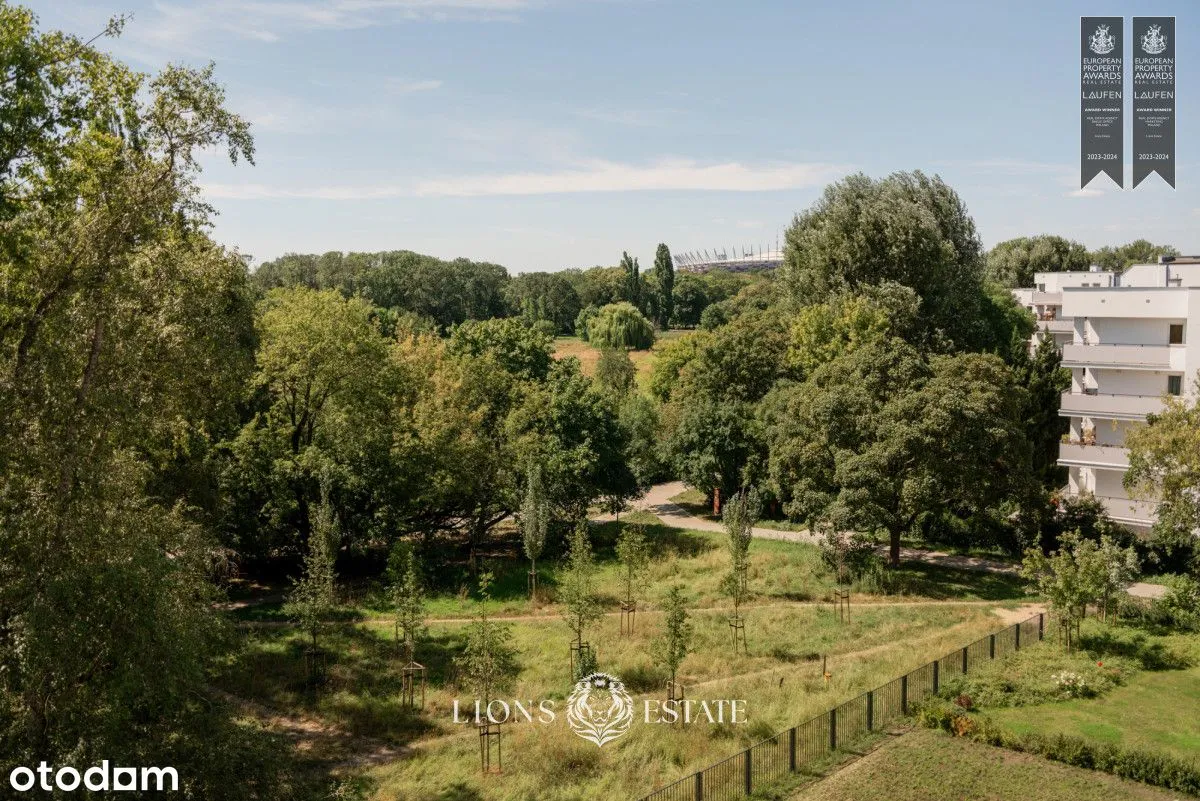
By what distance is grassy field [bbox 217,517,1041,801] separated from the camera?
56.6ft

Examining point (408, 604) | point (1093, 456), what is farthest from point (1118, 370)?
point (408, 604)

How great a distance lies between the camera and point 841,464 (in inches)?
1190

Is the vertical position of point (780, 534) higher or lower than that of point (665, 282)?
lower

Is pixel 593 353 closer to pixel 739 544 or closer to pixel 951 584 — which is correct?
pixel 951 584

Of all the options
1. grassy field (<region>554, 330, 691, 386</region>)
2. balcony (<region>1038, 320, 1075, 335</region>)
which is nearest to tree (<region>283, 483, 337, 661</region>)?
balcony (<region>1038, 320, 1075, 335</region>)

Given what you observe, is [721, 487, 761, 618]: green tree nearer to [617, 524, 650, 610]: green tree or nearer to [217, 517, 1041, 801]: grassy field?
[217, 517, 1041, 801]: grassy field

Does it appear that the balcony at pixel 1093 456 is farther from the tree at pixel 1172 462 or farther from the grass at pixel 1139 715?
the grass at pixel 1139 715

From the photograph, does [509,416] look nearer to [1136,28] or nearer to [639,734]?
[639,734]

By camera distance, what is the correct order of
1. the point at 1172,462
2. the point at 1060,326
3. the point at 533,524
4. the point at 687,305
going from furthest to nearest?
the point at 687,305, the point at 1060,326, the point at 533,524, the point at 1172,462

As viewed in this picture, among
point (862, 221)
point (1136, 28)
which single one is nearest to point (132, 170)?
point (1136, 28)

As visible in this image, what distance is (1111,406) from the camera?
112 feet

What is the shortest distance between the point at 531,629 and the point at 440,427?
9724mm

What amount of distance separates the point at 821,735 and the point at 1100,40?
2840 cm

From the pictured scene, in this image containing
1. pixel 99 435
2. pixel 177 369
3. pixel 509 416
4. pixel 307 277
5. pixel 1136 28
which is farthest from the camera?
pixel 307 277
